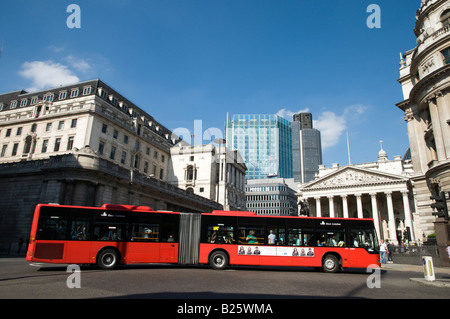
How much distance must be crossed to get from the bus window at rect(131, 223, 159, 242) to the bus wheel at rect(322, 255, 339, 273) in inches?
379

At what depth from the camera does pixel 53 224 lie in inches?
604

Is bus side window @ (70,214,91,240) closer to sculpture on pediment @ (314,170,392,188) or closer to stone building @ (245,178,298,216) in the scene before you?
sculpture on pediment @ (314,170,392,188)

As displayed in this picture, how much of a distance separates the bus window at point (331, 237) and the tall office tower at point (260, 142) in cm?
12955

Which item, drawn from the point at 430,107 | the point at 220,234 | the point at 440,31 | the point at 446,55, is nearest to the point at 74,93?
the point at 220,234

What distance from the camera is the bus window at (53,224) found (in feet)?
49.6

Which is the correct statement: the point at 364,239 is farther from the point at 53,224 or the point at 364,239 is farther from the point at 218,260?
the point at 53,224

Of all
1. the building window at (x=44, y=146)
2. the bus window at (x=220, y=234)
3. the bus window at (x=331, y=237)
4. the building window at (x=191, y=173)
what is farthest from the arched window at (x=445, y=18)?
the building window at (x=44, y=146)

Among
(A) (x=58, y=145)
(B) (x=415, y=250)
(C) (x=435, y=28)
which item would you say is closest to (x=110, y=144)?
(A) (x=58, y=145)

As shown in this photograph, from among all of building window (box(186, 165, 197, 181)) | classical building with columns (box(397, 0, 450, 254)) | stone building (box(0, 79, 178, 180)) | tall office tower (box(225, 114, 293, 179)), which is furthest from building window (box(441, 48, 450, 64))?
tall office tower (box(225, 114, 293, 179))

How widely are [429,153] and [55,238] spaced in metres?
36.9

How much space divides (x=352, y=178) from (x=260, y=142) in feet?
297

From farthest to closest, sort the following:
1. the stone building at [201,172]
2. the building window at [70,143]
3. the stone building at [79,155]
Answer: the stone building at [201,172] < the building window at [70,143] < the stone building at [79,155]

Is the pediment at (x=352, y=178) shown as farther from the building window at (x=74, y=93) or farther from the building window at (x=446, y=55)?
the building window at (x=74, y=93)
